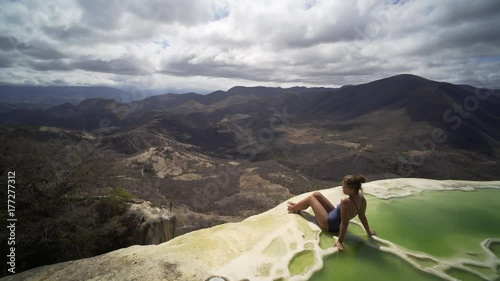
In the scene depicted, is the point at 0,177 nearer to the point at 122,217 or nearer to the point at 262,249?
the point at 122,217

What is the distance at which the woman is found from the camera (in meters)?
7.14

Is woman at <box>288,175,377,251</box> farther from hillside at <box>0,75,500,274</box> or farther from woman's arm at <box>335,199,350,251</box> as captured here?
hillside at <box>0,75,500,274</box>

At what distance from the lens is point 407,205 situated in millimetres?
9703

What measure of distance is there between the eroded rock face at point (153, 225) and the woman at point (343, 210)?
985cm

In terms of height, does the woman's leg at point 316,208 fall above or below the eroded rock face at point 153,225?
above

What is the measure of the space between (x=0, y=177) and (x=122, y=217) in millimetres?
6114

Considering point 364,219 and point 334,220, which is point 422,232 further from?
point 334,220

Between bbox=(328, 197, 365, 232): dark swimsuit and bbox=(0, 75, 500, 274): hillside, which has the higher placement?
bbox=(328, 197, 365, 232): dark swimsuit

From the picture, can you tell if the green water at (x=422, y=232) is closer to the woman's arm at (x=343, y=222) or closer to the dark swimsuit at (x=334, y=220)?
the woman's arm at (x=343, y=222)

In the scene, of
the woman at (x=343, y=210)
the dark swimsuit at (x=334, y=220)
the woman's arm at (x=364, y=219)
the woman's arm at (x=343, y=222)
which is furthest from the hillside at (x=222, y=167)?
the woman's arm at (x=364, y=219)

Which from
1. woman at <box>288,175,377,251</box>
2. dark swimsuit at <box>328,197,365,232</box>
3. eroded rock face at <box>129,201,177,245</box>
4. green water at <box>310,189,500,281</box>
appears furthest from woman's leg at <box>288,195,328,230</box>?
eroded rock face at <box>129,201,177,245</box>

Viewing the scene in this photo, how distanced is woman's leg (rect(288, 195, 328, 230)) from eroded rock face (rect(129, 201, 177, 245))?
9.00 meters

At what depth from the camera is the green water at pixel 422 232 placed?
642 centimetres

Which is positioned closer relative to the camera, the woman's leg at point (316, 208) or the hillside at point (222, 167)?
the woman's leg at point (316, 208)
